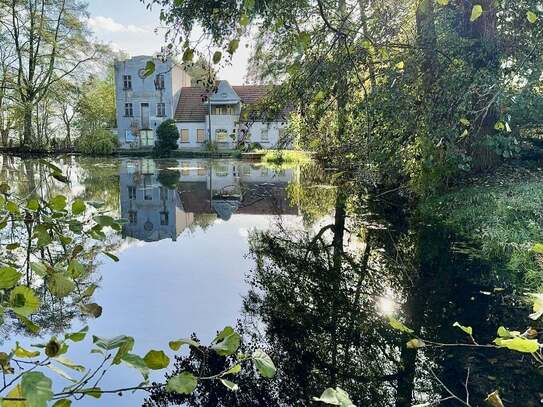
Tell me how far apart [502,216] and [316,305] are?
458 centimetres

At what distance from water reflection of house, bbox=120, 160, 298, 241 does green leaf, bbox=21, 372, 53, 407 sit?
6056mm

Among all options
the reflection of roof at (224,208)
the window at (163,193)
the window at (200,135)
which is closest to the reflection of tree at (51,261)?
the reflection of roof at (224,208)

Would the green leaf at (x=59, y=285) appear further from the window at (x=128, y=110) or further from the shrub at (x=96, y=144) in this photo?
the window at (x=128, y=110)

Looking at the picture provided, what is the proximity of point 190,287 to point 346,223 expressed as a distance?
3801 mm

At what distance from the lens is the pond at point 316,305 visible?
8.50 feet

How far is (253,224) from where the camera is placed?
25.6ft

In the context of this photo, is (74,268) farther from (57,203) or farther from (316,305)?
(316,305)

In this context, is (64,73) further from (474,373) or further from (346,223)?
(474,373)

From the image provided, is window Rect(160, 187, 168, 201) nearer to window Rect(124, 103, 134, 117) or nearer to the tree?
the tree

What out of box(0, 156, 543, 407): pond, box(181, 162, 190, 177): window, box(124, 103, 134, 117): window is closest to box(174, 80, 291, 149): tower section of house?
box(124, 103, 134, 117): window

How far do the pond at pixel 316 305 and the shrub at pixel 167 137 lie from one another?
24.4m

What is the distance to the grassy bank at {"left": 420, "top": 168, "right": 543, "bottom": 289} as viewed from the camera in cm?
504

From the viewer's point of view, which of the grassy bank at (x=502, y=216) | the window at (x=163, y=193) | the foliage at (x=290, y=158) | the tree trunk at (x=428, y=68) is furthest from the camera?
the foliage at (x=290, y=158)

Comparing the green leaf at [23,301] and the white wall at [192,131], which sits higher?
the white wall at [192,131]
